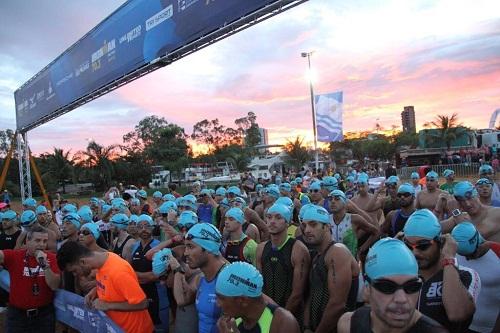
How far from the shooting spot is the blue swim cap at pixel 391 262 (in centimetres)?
180

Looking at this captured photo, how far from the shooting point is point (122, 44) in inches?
467

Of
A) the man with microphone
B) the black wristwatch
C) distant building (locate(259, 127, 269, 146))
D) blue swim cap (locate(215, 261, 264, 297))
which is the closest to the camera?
blue swim cap (locate(215, 261, 264, 297))

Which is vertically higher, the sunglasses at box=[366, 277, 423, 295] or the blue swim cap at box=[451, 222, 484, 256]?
the sunglasses at box=[366, 277, 423, 295]

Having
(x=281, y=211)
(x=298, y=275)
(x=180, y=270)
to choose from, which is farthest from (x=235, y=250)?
(x=298, y=275)

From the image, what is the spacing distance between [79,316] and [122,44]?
9.56 m

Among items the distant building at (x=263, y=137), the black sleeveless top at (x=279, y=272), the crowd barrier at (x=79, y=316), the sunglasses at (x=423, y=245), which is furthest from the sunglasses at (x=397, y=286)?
the distant building at (x=263, y=137)

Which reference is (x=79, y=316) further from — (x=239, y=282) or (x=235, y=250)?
(x=239, y=282)

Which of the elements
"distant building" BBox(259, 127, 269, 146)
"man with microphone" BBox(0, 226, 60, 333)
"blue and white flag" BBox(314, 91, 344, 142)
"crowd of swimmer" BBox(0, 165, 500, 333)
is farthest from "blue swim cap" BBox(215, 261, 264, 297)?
"distant building" BBox(259, 127, 269, 146)

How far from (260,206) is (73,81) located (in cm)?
1015

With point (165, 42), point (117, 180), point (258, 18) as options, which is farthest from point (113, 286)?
point (117, 180)

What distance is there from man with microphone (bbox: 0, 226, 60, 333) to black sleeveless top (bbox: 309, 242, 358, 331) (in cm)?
275

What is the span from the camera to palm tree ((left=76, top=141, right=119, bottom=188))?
47469 millimetres

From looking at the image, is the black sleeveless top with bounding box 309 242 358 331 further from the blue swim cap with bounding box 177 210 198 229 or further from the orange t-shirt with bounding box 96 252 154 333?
the blue swim cap with bounding box 177 210 198 229

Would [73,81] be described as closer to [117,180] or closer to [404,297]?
[404,297]
